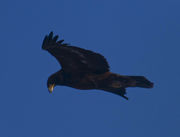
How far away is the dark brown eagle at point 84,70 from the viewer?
11750mm

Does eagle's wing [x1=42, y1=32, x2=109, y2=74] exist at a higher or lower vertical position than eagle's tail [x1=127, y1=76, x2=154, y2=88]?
higher

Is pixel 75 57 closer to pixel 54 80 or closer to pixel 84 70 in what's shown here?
pixel 84 70

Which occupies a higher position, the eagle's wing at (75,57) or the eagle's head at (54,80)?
the eagle's wing at (75,57)

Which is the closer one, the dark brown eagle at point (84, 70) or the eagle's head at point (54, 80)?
the dark brown eagle at point (84, 70)

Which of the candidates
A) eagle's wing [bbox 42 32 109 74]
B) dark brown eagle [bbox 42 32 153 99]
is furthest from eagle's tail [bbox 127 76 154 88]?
eagle's wing [bbox 42 32 109 74]

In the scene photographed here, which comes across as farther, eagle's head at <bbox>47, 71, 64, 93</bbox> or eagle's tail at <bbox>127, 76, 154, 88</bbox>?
eagle's head at <bbox>47, 71, 64, 93</bbox>

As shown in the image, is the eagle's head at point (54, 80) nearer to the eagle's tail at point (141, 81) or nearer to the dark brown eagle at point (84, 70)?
the dark brown eagle at point (84, 70)

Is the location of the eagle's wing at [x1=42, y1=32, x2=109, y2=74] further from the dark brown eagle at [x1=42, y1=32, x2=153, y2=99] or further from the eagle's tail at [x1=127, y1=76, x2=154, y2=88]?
the eagle's tail at [x1=127, y1=76, x2=154, y2=88]

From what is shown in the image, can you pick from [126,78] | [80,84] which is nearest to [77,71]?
[80,84]

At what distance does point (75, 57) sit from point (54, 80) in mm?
890

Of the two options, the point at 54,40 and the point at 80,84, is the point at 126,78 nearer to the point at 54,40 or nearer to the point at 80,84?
the point at 80,84

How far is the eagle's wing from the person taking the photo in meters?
11.7

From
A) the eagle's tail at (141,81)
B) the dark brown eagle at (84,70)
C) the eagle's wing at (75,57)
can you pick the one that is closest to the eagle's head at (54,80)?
the dark brown eagle at (84,70)

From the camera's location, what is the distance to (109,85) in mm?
12031
